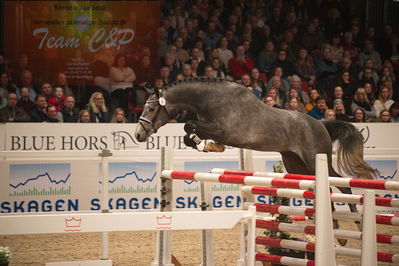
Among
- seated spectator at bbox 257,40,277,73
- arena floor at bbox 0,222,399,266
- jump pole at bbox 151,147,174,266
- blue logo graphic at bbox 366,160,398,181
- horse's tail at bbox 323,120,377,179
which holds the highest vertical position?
seated spectator at bbox 257,40,277,73

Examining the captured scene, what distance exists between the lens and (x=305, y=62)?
1187 centimetres

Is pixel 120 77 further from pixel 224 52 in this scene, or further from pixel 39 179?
pixel 39 179

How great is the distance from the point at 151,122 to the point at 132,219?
166cm

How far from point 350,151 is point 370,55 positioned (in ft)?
20.5

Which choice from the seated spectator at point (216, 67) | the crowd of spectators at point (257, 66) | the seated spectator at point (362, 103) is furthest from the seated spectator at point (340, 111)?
the seated spectator at point (216, 67)

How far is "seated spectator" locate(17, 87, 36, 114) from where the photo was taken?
9.53m

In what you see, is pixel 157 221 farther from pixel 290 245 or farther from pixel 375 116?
pixel 375 116

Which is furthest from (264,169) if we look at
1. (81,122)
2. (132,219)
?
(132,219)

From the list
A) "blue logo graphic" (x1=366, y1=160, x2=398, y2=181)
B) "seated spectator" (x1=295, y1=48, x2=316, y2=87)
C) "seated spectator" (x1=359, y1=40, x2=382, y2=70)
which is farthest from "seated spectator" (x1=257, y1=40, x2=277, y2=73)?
"blue logo graphic" (x1=366, y1=160, x2=398, y2=181)

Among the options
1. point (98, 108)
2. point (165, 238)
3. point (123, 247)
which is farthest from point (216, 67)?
point (165, 238)

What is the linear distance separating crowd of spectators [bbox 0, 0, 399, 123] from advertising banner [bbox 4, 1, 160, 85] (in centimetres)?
16

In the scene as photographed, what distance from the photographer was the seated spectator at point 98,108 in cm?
957

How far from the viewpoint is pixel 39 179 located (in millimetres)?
8148

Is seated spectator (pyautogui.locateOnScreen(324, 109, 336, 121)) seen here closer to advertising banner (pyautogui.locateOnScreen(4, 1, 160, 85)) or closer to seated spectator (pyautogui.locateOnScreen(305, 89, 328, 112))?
seated spectator (pyautogui.locateOnScreen(305, 89, 328, 112))
